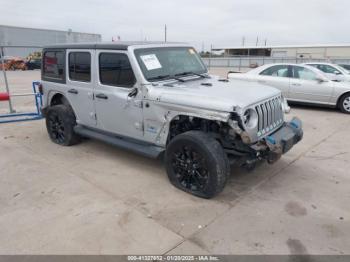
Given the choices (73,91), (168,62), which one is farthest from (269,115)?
(73,91)

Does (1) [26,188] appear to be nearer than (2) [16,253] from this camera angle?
No

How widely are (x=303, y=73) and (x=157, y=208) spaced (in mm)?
7761

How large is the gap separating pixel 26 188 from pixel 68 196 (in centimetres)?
72

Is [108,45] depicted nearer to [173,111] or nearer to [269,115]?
[173,111]

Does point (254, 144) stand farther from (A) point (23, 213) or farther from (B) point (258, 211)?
(A) point (23, 213)

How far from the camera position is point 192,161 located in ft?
12.6

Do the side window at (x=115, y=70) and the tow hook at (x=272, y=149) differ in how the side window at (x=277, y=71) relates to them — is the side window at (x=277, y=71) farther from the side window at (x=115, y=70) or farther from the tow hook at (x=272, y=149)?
the side window at (x=115, y=70)

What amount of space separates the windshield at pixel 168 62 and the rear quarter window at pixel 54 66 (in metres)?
2.00

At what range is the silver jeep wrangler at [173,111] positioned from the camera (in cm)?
364

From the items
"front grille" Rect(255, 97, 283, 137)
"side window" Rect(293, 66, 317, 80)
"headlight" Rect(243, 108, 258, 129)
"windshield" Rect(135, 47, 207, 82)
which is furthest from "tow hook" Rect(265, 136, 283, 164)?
"side window" Rect(293, 66, 317, 80)

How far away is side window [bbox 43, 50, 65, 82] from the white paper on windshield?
2.02 metres

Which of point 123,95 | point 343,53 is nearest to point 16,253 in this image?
point 123,95

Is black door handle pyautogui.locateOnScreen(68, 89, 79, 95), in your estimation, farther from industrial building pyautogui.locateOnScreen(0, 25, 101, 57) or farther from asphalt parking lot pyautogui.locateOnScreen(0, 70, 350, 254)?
industrial building pyautogui.locateOnScreen(0, 25, 101, 57)

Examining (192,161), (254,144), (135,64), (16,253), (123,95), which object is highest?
(135,64)
